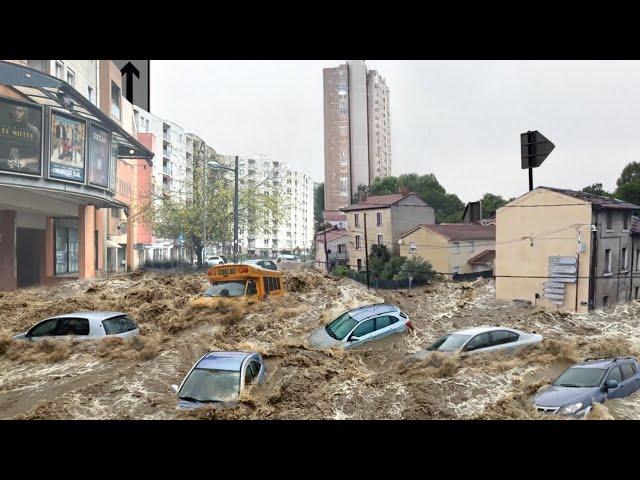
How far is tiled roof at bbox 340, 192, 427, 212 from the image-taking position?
12.6ft

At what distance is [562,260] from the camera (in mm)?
3523

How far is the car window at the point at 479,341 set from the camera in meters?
3.53

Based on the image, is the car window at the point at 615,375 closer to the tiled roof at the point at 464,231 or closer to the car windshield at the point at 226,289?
the tiled roof at the point at 464,231

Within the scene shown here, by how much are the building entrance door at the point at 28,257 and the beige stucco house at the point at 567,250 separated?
3262mm

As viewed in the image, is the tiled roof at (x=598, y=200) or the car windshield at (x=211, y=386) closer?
the car windshield at (x=211, y=386)

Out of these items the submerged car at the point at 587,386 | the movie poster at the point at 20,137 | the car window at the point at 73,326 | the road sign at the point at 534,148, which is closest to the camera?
the submerged car at the point at 587,386

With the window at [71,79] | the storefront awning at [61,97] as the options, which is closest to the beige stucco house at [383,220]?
the storefront awning at [61,97]

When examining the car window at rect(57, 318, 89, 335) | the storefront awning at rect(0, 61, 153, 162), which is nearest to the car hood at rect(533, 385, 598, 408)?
the car window at rect(57, 318, 89, 335)

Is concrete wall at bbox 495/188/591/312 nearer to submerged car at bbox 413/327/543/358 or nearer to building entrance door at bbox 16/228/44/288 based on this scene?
submerged car at bbox 413/327/543/358
